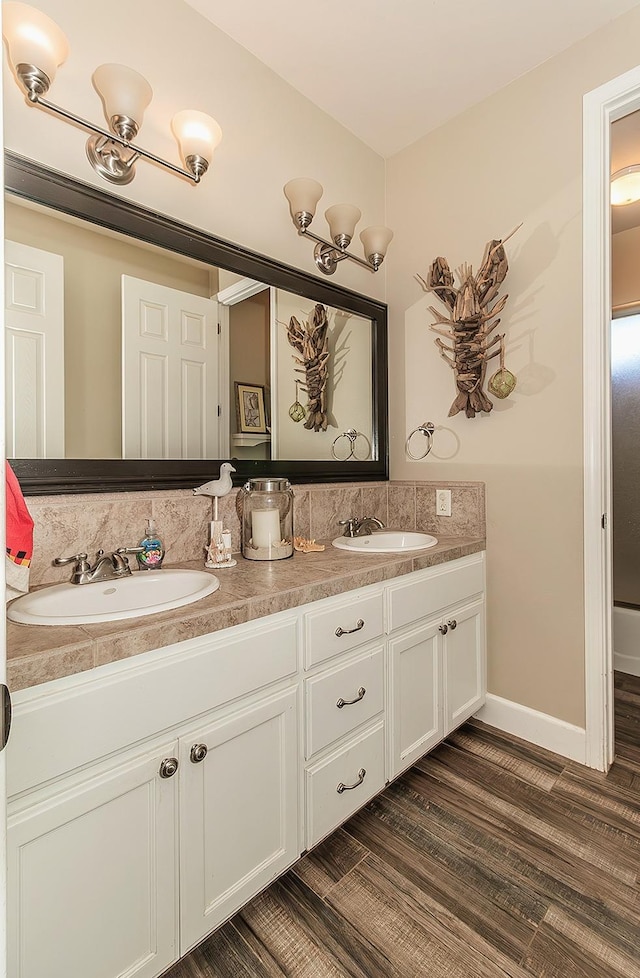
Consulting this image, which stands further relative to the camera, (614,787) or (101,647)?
(614,787)

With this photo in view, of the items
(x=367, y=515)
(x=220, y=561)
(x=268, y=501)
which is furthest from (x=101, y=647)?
(x=367, y=515)

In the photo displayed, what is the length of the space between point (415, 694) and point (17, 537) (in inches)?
49.7

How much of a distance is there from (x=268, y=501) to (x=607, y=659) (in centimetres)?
133

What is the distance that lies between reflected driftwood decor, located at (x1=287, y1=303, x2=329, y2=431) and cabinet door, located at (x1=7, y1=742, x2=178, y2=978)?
4.60 ft

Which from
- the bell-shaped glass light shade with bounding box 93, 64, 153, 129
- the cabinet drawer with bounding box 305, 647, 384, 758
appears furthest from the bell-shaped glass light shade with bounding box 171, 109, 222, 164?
the cabinet drawer with bounding box 305, 647, 384, 758

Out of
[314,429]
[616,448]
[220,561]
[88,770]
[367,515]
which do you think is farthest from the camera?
[616,448]

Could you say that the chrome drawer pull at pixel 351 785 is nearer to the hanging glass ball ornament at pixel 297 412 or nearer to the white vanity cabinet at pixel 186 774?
the white vanity cabinet at pixel 186 774

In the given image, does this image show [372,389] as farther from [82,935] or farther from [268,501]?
[82,935]

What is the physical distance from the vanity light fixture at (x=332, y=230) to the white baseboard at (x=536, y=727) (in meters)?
1.90

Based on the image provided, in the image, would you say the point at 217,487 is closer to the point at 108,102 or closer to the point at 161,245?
the point at 161,245

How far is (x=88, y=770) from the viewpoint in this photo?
2.89ft

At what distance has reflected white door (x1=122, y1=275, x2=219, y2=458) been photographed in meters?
1.49

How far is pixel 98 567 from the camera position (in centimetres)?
130

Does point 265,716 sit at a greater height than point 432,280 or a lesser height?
lesser
